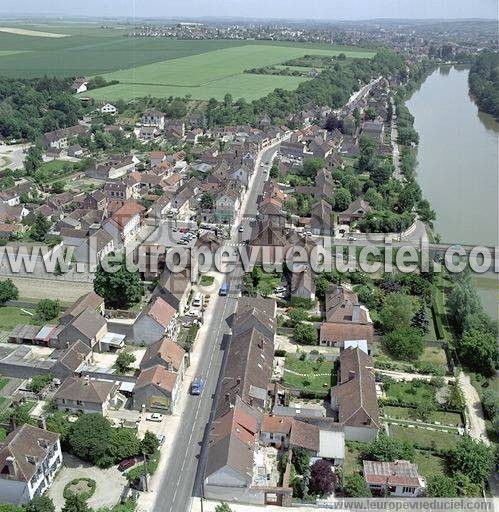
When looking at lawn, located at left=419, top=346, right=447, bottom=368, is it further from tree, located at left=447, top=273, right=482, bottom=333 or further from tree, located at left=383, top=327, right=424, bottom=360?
tree, located at left=447, top=273, right=482, bottom=333

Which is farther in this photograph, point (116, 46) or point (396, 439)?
point (116, 46)

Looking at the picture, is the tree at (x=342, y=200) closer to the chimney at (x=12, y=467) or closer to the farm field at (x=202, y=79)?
the chimney at (x=12, y=467)

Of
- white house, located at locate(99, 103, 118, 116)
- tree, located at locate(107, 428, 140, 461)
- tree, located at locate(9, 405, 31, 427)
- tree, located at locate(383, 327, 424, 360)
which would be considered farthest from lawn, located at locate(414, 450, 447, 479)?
white house, located at locate(99, 103, 118, 116)

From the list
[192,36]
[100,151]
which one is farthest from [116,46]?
[100,151]

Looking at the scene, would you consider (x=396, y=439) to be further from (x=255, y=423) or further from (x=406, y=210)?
(x=406, y=210)

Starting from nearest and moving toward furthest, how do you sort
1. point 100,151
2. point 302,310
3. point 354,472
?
1. point 354,472
2. point 302,310
3. point 100,151

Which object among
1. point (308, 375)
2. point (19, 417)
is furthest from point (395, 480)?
point (19, 417)
